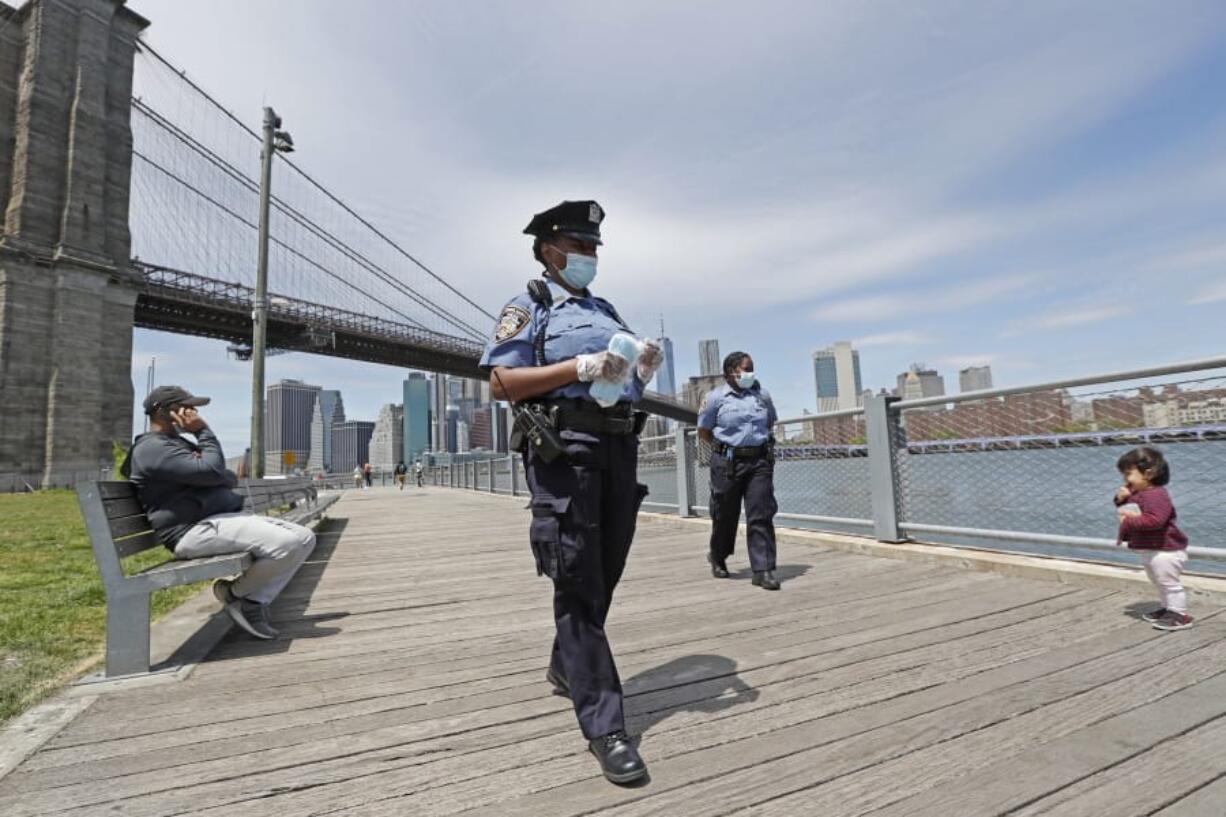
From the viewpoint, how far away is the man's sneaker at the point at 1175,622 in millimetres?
2533

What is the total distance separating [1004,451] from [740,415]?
2085 mm

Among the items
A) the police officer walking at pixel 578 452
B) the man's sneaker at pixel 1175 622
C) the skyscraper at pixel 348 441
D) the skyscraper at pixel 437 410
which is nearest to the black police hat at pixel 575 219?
the police officer walking at pixel 578 452

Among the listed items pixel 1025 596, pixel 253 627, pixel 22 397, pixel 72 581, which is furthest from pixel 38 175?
pixel 1025 596

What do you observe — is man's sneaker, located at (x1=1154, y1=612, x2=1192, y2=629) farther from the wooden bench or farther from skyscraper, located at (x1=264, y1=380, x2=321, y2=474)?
skyscraper, located at (x1=264, y1=380, x2=321, y2=474)

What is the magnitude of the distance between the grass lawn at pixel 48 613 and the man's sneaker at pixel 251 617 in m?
0.50

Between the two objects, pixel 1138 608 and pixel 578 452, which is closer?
pixel 578 452

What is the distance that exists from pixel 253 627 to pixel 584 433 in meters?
2.13

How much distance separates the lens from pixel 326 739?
179 centimetres

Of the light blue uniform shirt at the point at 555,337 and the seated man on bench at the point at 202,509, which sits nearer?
the light blue uniform shirt at the point at 555,337

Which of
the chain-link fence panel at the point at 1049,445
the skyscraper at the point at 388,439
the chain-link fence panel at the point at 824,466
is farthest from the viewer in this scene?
the skyscraper at the point at 388,439

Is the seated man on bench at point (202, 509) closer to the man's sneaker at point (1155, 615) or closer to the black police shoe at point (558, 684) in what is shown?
the black police shoe at point (558, 684)

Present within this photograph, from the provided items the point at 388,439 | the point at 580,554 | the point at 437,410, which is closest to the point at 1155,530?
the point at 580,554

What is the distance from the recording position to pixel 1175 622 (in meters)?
2.54

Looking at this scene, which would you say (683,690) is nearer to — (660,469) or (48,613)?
(48,613)
